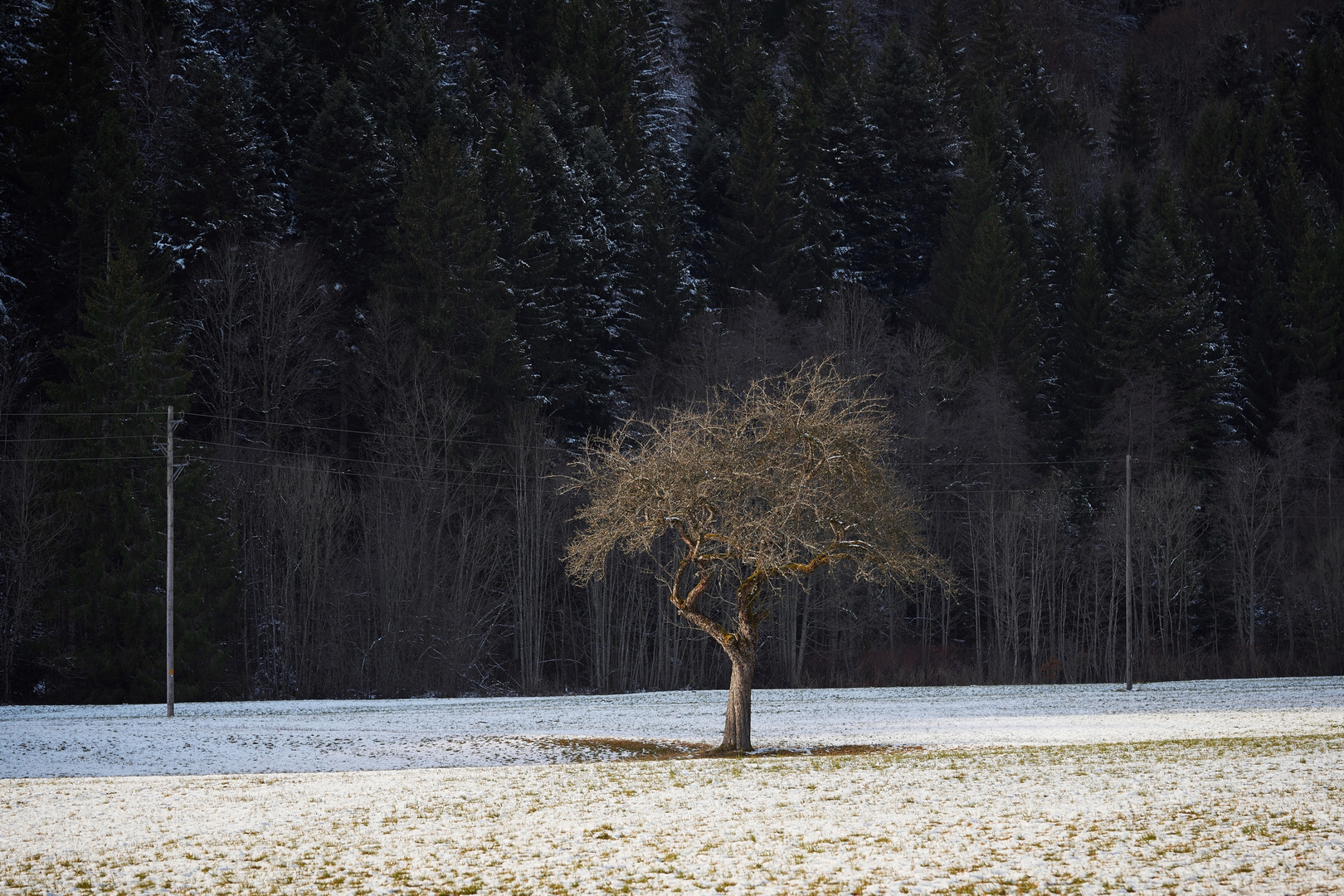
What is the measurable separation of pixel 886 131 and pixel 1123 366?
20073mm

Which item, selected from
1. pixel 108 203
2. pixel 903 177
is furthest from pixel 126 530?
pixel 903 177

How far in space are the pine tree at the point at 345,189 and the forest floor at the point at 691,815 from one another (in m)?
35.5

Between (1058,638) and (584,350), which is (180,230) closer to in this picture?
(584,350)

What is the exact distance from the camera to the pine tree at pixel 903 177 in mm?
72188

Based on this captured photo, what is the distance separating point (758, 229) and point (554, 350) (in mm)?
15434

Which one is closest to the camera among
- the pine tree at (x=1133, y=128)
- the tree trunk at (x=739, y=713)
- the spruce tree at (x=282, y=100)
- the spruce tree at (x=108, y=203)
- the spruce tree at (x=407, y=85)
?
the tree trunk at (x=739, y=713)

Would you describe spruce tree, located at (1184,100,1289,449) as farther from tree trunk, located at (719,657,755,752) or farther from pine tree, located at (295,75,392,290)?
tree trunk, located at (719,657,755,752)

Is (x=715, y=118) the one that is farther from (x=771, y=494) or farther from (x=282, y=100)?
(x=771, y=494)

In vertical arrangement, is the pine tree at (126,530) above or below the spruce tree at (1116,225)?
below

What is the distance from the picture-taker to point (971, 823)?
13211mm

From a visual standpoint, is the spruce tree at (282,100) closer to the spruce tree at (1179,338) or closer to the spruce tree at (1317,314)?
the spruce tree at (1179,338)

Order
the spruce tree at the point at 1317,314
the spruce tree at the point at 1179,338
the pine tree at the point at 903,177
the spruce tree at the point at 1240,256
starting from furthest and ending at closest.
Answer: the pine tree at the point at 903,177 < the spruce tree at the point at 1240,256 < the spruce tree at the point at 1317,314 < the spruce tree at the point at 1179,338

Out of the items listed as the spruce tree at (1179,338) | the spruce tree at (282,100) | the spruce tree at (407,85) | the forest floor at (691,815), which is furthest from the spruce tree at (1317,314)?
the spruce tree at (282,100)

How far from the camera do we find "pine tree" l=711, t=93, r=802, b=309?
6700cm
